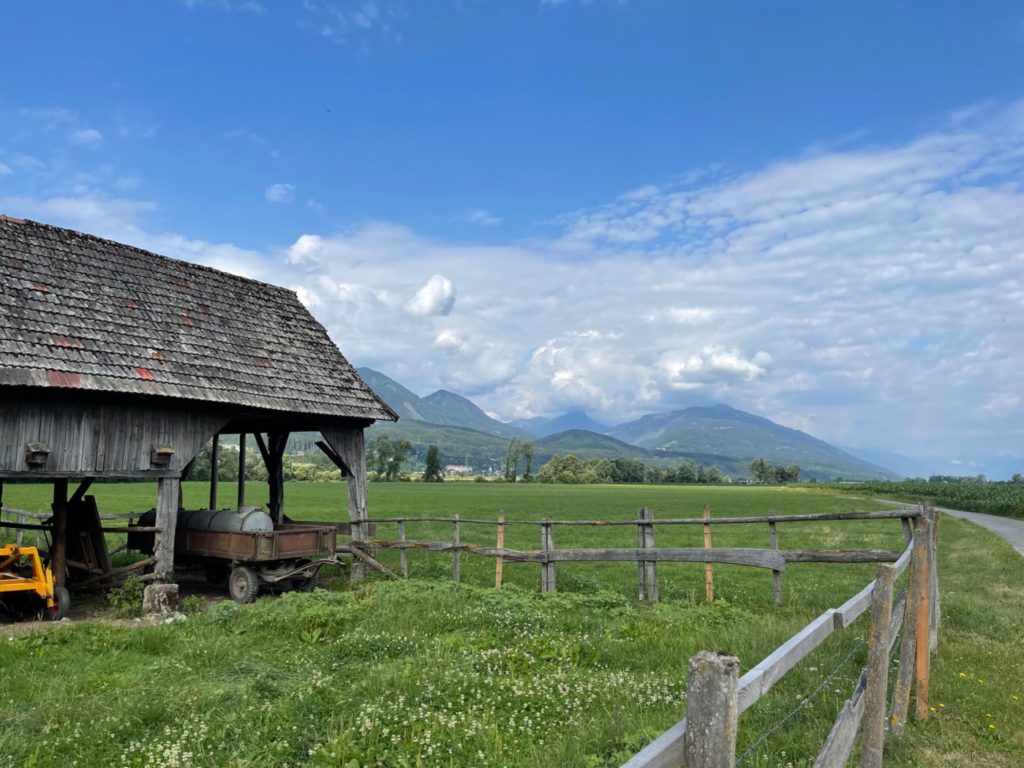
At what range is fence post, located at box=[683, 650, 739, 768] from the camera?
7.00ft

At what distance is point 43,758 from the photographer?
16.7 feet

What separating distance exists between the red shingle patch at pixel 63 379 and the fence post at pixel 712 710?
11.3m

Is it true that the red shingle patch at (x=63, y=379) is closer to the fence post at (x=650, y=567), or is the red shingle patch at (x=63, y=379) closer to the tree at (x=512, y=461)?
the fence post at (x=650, y=567)

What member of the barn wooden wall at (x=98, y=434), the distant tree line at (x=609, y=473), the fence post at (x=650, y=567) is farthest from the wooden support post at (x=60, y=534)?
the distant tree line at (x=609, y=473)

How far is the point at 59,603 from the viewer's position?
11555 millimetres

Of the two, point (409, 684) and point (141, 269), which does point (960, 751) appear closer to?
point (409, 684)

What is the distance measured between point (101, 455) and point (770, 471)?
16911cm

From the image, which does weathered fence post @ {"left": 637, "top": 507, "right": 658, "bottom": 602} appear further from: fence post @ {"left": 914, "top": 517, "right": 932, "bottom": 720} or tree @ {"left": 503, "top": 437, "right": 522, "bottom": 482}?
tree @ {"left": 503, "top": 437, "right": 522, "bottom": 482}

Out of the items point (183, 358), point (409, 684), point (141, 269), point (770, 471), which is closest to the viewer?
point (409, 684)

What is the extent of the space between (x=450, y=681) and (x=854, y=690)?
322cm

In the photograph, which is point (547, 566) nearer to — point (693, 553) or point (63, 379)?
point (693, 553)

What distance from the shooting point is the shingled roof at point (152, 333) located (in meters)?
11.4

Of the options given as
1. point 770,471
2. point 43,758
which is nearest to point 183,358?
point 43,758

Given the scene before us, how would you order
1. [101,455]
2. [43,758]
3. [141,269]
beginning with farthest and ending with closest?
1. [141,269]
2. [101,455]
3. [43,758]
